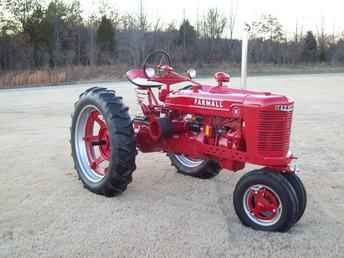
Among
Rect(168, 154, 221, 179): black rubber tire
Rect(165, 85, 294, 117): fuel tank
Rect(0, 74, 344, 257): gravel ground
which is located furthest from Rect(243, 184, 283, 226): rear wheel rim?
Rect(168, 154, 221, 179): black rubber tire

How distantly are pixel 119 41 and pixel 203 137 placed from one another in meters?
31.4

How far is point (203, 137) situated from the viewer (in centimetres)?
410

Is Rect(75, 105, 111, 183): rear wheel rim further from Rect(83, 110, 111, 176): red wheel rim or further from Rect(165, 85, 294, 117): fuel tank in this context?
Rect(165, 85, 294, 117): fuel tank

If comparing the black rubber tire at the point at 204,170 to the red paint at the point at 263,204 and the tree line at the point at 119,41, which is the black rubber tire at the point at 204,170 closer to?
the red paint at the point at 263,204

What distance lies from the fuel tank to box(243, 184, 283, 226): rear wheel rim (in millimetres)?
687

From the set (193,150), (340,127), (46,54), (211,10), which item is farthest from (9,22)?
(193,150)

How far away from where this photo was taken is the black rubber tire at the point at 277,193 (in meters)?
3.34

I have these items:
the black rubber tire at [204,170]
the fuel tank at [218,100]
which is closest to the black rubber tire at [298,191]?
the fuel tank at [218,100]

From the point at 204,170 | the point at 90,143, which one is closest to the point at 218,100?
the point at 204,170

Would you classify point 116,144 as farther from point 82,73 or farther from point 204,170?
point 82,73

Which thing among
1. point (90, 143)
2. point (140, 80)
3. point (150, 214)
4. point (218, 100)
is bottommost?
point (150, 214)

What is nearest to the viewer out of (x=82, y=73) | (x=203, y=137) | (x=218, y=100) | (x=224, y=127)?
(x=218, y=100)

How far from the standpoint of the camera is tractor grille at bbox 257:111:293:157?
138 inches

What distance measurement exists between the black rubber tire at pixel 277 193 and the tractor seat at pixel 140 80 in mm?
1601
